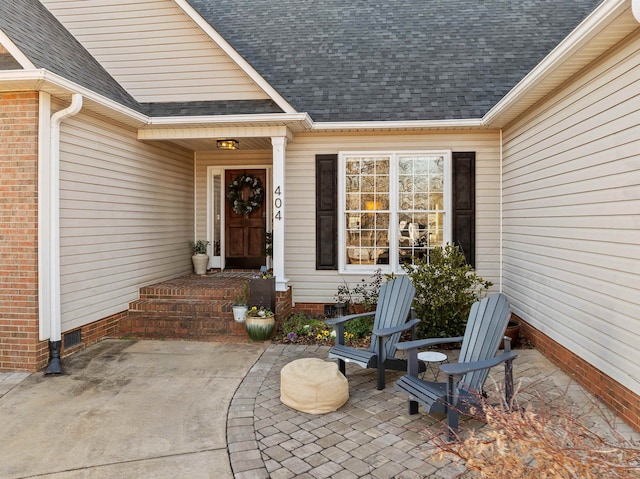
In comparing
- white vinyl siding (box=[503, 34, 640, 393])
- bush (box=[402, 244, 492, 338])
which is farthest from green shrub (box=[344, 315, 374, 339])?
white vinyl siding (box=[503, 34, 640, 393])

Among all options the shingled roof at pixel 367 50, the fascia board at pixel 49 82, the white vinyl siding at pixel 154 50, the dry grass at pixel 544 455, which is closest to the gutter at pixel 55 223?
the fascia board at pixel 49 82

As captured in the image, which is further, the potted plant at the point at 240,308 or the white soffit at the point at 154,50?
the white soffit at the point at 154,50

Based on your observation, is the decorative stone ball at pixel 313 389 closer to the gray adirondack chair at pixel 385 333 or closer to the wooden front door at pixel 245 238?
the gray adirondack chair at pixel 385 333

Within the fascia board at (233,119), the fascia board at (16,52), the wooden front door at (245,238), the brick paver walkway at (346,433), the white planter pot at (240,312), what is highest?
the fascia board at (16,52)

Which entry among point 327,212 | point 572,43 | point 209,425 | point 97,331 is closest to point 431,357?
point 209,425

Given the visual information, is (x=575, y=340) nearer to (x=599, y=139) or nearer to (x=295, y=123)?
(x=599, y=139)

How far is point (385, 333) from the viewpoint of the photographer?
429cm

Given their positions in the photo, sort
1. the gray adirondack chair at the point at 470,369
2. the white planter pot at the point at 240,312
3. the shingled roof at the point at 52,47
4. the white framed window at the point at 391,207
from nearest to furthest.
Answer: the gray adirondack chair at the point at 470,369
the shingled roof at the point at 52,47
the white planter pot at the point at 240,312
the white framed window at the point at 391,207

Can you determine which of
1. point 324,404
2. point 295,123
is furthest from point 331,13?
point 324,404

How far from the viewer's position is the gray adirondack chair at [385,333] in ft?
→ 14.2

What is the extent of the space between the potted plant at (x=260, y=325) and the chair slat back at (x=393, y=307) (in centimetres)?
162

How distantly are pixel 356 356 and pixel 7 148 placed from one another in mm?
4337

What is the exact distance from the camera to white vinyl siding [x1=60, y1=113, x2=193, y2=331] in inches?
212

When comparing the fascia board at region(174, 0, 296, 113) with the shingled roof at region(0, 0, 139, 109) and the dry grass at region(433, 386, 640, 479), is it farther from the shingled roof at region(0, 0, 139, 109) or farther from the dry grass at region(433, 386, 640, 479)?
the dry grass at region(433, 386, 640, 479)
